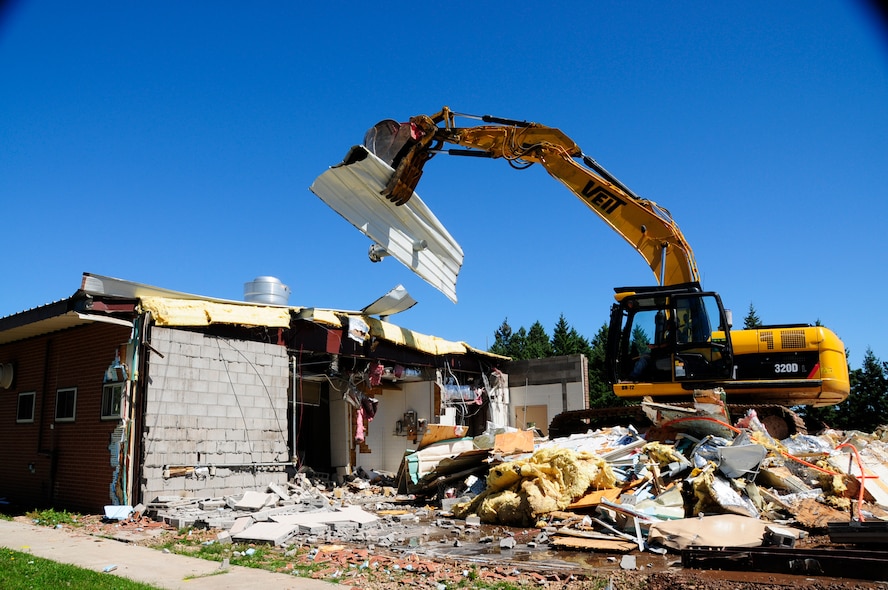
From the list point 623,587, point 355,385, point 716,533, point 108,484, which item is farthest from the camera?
point 355,385

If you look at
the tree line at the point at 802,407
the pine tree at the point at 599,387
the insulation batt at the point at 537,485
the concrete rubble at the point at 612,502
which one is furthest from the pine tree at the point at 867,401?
the insulation batt at the point at 537,485

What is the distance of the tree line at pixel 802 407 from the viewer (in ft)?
97.7

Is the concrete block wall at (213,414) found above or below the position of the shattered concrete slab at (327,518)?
above

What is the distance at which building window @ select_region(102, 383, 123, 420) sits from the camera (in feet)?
39.6

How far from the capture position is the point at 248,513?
10.8m

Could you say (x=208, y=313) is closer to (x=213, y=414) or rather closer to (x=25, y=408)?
(x=213, y=414)

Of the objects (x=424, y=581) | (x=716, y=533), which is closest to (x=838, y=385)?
(x=716, y=533)

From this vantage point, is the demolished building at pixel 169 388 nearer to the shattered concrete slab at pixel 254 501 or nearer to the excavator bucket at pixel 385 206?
the shattered concrete slab at pixel 254 501

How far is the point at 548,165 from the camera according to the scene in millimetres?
14391

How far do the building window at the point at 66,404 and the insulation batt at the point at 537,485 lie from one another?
25.5 ft

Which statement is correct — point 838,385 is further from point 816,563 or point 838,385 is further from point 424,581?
point 424,581

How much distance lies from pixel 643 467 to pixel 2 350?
14.5 metres

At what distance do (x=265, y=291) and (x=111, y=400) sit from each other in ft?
17.5

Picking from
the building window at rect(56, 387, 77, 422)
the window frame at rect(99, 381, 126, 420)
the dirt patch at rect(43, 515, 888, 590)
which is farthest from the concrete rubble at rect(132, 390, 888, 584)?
the building window at rect(56, 387, 77, 422)
